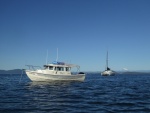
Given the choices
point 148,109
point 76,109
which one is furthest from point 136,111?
point 76,109

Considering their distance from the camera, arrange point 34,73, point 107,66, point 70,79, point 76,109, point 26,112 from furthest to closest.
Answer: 1. point 107,66
2. point 70,79
3. point 34,73
4. point 76,109
5. point 26,112

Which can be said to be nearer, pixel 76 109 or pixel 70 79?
pixel 76 109

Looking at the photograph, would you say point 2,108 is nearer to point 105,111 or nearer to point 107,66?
point 105,111

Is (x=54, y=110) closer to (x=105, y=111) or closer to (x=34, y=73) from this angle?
(x=105, y=111)

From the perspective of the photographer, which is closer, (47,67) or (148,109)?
(148,109)

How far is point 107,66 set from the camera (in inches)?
5969

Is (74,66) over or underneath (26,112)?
over

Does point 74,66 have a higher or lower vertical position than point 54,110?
higher

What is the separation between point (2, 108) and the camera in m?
19.1

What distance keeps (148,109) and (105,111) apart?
3.38 m

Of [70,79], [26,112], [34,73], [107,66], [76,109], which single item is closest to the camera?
[26,112]

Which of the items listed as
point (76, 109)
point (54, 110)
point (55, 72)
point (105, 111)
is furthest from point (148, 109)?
point (55, 72)

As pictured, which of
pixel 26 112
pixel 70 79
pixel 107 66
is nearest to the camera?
pixel 26 112

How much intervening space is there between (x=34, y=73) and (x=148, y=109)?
3843 cm
